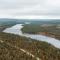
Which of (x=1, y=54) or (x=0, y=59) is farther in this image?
(x=1, y=54)

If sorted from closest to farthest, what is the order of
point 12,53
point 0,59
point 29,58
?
point 0,59
point 29,58
point 12,53

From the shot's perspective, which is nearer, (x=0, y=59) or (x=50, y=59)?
(x=0, y=59)

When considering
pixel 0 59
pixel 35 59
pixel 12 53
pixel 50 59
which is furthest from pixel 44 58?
pixel 0 59

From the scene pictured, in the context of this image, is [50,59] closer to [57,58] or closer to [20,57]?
[57,58]

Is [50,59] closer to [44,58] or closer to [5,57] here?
[44,58]

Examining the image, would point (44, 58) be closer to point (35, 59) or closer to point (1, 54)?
point (35, 59)

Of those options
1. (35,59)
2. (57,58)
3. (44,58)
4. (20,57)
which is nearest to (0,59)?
(20,57)

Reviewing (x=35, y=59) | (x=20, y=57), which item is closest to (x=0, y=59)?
(x=20, y=57)

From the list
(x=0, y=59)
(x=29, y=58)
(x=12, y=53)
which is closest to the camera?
(x=0, y=59)
